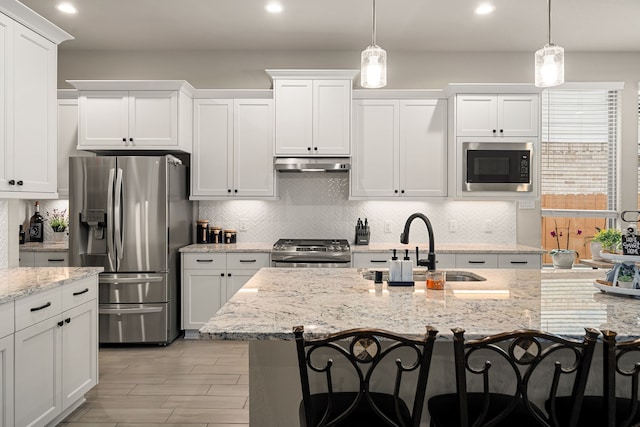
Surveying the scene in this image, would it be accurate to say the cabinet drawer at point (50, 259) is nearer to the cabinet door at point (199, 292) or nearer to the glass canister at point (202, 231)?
the cabinet door at point (199, 292)

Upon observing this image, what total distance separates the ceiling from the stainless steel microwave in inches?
Result: 42.2

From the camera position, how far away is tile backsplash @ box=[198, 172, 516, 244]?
516cm

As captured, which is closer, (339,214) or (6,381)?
(6,381)

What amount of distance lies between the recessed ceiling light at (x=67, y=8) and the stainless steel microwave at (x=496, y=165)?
3649mm

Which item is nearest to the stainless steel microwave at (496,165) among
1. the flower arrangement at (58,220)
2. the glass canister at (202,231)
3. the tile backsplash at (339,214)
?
the tile backsplash at (339,214)

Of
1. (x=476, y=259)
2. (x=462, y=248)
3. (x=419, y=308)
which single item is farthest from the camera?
(x=462, y=248)

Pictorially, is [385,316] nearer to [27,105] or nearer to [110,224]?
[27,105]

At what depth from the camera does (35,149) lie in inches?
119

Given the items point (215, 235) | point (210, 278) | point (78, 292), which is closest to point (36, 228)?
point (215, 235)

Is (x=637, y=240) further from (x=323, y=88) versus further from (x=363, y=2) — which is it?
(x=323, y=88)

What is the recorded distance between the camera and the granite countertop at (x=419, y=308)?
1.63 meters

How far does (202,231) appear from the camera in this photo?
5.08 m

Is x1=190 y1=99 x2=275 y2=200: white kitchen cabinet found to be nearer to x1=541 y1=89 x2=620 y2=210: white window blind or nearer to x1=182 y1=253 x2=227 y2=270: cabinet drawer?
x1=182 y1=253 x2=227 y2=270: cabinet drawer

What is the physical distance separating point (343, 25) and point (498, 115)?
1704 mm
